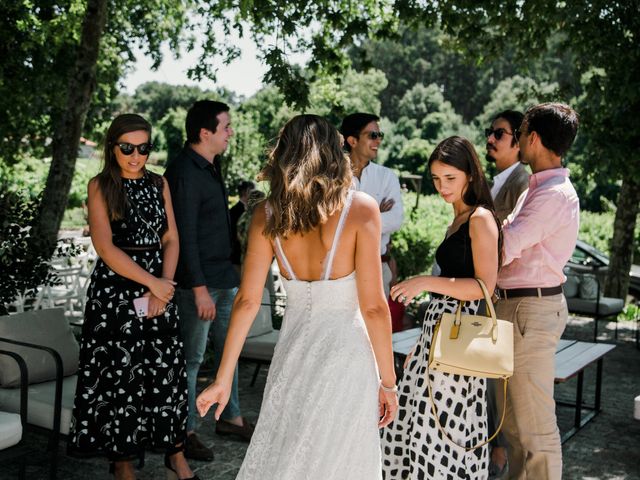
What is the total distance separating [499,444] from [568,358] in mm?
1327

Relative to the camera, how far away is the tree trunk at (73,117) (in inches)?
342

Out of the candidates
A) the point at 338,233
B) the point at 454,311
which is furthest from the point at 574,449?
the point at 338,233

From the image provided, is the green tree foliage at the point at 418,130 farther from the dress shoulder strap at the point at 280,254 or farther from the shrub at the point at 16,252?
the dress shoulder strap at the point at 280,254

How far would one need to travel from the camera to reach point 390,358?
3.15 meters

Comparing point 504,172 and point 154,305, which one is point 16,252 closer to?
point 154,305

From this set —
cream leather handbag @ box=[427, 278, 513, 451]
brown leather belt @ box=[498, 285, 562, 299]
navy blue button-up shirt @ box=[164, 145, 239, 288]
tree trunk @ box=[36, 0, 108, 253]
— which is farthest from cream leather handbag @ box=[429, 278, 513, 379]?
tree trunk @ box=[36, 0, 108, 253]

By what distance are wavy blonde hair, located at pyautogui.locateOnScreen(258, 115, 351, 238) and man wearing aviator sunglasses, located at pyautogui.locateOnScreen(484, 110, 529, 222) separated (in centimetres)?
224

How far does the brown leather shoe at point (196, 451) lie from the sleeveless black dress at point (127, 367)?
1.96 ft

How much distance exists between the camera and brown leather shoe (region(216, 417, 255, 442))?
18.0 feet

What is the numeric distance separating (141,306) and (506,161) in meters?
2.59

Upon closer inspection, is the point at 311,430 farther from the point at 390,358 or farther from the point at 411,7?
the point at 411,7

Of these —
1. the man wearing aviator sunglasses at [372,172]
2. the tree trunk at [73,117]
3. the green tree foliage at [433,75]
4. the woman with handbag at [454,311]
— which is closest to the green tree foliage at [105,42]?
the tree trunk at [73,117]

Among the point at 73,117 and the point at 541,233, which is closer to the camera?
the point at 541,233

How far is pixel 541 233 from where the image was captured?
400cm
